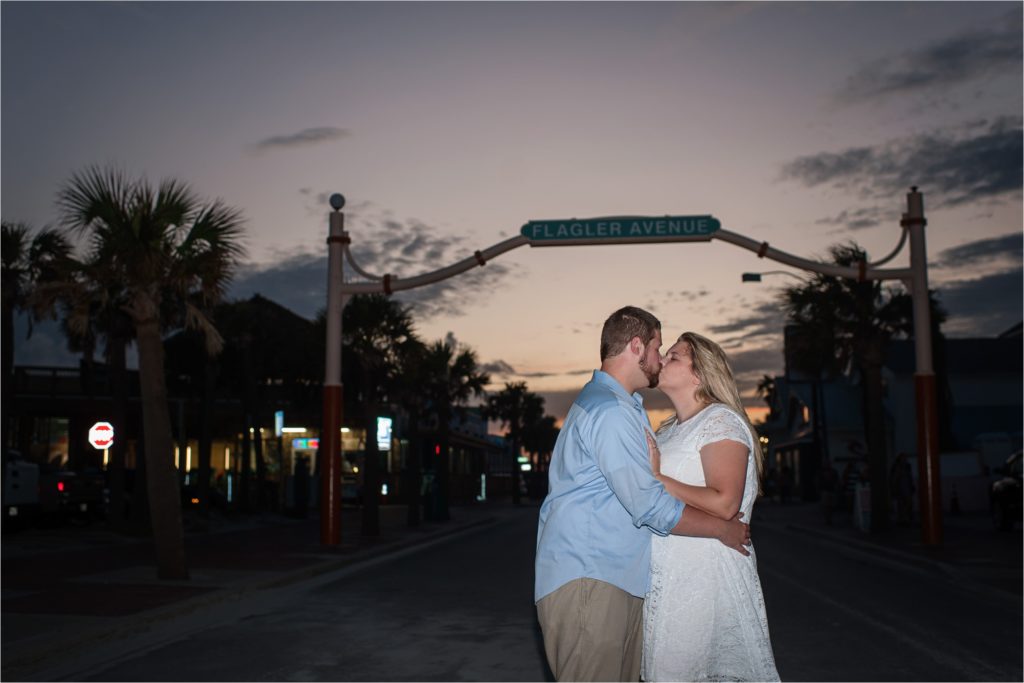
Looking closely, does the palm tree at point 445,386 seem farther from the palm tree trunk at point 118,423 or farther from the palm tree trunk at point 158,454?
the palm tree trunk at point 158,454

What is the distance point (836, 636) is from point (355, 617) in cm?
513

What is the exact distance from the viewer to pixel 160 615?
1130 cm

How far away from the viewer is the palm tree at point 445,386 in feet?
129

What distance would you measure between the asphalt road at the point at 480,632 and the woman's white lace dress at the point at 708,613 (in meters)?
4.66

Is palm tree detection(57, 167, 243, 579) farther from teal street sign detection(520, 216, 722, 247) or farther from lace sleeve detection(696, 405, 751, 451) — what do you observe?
lace sleeve detection(696, 405, 751, 451)

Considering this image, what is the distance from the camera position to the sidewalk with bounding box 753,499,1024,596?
16.0 metres

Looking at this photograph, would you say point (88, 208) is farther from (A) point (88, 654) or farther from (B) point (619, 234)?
(B) point (619, 234)

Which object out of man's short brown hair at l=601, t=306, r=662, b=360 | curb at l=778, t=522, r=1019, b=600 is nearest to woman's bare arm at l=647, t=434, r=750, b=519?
man's short brown hair at l=601, t=306, r=662, b=360

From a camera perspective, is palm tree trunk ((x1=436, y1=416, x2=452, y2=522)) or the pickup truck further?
palm tree trunk ((x1=436, y1=416, x2=452, y2=522))

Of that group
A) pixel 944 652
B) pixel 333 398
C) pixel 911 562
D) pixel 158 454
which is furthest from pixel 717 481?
pixel 333 398

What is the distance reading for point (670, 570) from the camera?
12.4ft

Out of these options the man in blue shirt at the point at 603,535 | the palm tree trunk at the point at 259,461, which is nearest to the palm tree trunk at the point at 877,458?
the palm tree trunk at the point at 259,461

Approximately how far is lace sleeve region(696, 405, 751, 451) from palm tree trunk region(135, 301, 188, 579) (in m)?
12.3

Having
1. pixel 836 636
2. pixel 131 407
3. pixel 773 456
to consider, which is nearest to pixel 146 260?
pixel 836 636
